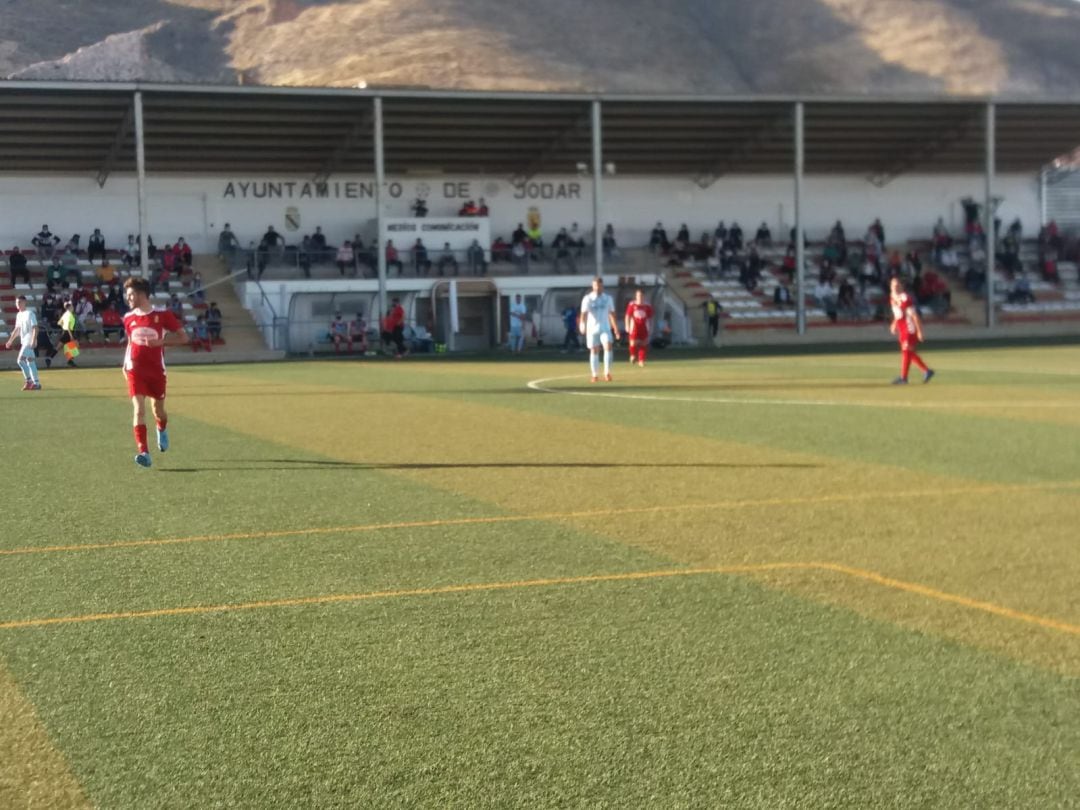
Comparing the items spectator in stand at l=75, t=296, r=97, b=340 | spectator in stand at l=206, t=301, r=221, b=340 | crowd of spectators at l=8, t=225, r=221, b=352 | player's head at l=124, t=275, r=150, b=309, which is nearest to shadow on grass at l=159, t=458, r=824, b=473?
player's head at l=124, t=275, r=150, b=309

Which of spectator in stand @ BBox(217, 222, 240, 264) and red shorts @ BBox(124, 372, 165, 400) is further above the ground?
spectator in stand @ BBox(217, 222, 240, 264)

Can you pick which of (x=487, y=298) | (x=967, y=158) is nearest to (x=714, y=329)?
(x=487, y=298)

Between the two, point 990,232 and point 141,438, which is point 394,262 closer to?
point 990,232

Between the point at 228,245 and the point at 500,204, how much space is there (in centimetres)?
1042

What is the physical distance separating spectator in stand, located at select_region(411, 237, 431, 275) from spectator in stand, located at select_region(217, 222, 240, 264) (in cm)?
575

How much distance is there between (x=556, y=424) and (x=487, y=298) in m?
29.3

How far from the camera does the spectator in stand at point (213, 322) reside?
40281mm

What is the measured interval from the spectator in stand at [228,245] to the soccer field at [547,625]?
32.3m

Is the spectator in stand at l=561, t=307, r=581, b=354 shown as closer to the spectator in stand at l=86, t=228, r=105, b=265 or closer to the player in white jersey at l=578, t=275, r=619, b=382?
the spectator in stand at l=86, t=228, r=105, b=265

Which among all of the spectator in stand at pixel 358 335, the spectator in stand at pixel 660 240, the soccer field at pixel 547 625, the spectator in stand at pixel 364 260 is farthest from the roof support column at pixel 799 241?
the soccer field at pixel 547 625

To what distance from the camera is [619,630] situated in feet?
19.8

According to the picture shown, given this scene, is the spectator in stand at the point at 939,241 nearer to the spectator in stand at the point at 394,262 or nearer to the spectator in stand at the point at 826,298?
the spectator in stand at the point at 826,298

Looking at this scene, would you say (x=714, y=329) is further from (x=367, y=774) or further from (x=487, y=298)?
(x=367, y=774)

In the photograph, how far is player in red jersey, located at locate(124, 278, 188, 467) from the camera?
12.2 m
